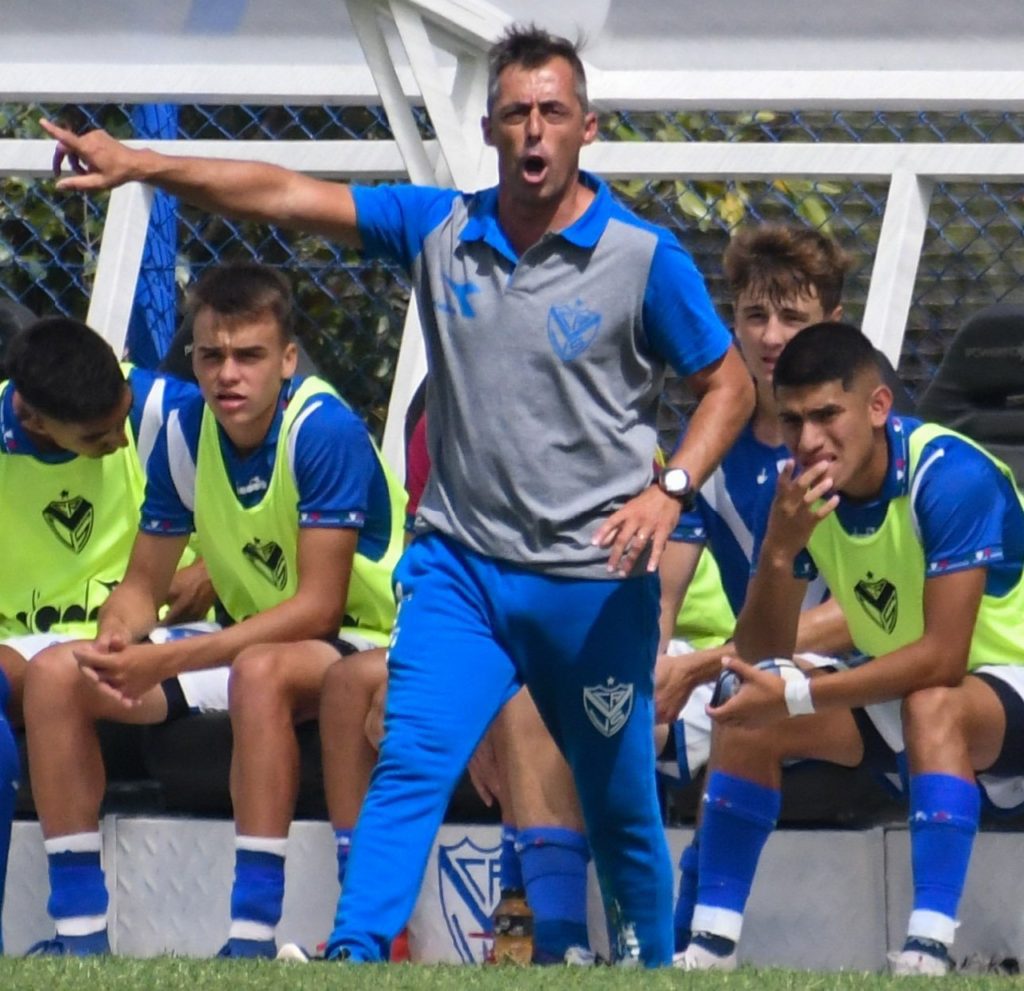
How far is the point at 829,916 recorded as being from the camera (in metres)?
4.73

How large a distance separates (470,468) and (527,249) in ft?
1.23

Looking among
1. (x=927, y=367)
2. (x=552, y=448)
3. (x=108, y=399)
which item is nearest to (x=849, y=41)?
(x=927, y=367)

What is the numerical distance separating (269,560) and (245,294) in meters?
0.59

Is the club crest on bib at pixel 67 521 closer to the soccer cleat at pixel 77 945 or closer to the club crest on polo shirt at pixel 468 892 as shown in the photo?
the soccer cleat at pixel 77 945

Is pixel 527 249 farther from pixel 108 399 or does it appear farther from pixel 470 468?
pixel 108 399

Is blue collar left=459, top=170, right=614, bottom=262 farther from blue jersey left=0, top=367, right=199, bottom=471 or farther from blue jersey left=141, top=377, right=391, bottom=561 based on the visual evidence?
blue jersey left=0, top=367, right=199, bottom=471

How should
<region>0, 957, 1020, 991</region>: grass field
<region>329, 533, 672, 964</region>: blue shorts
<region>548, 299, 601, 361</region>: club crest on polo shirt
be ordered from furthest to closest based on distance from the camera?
1. <region>548, 299, 601, 361</region>: club crest on polo shirt
2. <region>329, 533, 672, 964</region>: blue shorts
3. <region>0, 957, 1020, 991</region>: grass field

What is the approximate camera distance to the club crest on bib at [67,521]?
549 centimetres

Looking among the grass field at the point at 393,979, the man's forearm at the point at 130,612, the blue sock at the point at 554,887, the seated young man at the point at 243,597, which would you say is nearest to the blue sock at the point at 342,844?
the seated young man at the point at 243,597

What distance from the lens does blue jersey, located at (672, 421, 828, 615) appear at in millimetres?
4918

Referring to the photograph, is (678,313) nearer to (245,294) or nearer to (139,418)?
(245,294)

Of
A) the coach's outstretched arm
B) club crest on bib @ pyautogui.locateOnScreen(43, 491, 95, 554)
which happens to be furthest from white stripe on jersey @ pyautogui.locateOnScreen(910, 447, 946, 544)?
club crest on bib @ pyautogui.locateOnScreen(43, 491, 95, 554)

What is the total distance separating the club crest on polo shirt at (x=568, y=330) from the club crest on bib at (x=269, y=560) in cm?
150

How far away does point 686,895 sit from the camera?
4672 millimetres
